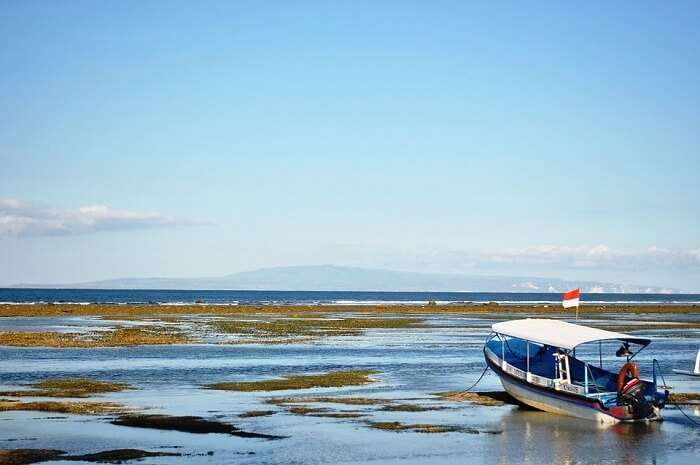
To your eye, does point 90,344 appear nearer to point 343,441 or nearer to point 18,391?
point 18,391

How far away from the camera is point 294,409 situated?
32.0m

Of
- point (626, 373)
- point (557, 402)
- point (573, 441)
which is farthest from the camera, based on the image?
point (557, 402)

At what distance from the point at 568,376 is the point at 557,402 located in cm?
100

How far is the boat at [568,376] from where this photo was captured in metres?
30.3

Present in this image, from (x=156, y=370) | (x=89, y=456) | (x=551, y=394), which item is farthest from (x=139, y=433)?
(x=156, y=370)

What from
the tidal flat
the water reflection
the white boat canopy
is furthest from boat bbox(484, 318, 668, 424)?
the tidal flat

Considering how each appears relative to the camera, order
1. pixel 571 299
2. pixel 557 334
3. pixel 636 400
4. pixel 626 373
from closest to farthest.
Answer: pixel 636 400 → pixel 626 373 → pixel 557 334 → pixel 571 299

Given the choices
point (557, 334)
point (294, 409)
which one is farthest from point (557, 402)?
point (294, 409)

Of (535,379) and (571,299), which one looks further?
(571,299)

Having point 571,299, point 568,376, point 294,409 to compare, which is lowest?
point 294,409

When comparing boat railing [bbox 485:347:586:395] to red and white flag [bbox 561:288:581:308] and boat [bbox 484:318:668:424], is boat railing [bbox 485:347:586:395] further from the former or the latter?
red and white flag [bbox 561:288:581:308]

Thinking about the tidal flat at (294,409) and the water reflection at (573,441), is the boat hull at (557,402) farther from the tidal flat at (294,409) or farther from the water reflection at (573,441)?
the tidal flat at (294,409)

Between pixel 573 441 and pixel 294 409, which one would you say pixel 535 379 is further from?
pixel 294 409

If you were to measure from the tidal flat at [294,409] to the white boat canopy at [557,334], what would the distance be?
2494 mm
